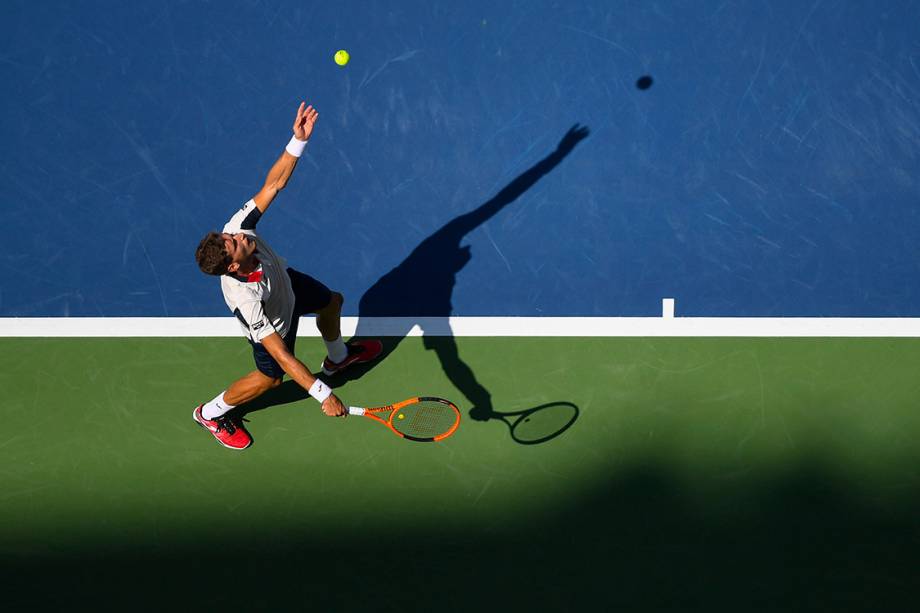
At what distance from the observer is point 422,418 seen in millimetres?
5023

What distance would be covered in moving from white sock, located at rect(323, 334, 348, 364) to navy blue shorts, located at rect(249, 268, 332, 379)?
0.25 metres

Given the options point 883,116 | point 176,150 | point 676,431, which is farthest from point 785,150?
point 176,150

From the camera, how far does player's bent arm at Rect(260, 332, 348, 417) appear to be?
4324 mm

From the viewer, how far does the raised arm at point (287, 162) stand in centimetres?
456

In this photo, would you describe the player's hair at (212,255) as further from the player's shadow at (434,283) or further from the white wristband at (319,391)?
the player's shadow at (434,283)

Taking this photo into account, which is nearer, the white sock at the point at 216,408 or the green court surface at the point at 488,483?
the green court surface at the point at 488,483

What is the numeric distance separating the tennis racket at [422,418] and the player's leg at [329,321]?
19.7 inches

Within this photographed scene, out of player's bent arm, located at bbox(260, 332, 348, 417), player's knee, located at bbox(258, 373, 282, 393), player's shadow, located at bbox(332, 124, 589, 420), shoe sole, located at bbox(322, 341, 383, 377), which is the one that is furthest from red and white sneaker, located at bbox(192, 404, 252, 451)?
player's shadow, located at bbox(332, 124, 589, 420)

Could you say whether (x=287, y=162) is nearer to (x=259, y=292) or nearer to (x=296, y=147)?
(x=296, y=147)

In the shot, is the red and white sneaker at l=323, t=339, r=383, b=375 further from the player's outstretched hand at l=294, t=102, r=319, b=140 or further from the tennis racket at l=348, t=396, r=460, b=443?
the player's outstretched hand at l=294, t=102, r=319, b=140

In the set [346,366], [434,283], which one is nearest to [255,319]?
[346,366]

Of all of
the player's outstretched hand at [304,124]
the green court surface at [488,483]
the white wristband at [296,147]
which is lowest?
the green court surface at [488,483]

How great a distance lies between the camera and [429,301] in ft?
19.2

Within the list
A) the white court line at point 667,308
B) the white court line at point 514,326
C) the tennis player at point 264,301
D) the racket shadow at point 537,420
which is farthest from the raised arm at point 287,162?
the white court line at point 667,308
